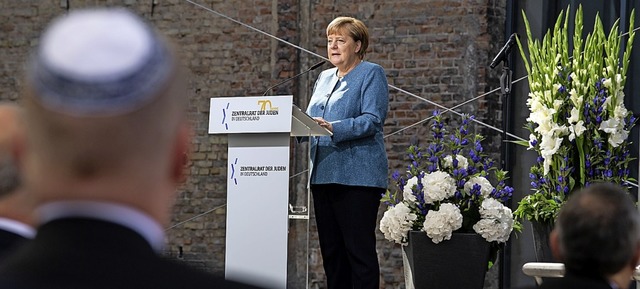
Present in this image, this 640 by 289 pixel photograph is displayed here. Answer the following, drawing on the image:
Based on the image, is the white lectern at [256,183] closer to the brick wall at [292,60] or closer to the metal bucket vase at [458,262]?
the metal bucket vase at [458,262]

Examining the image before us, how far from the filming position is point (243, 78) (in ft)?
24.6

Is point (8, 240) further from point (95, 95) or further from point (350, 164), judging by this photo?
point (350, 164)

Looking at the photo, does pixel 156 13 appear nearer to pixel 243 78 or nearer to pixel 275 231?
pixel 243 78

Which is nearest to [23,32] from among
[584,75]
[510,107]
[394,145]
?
[394,145]

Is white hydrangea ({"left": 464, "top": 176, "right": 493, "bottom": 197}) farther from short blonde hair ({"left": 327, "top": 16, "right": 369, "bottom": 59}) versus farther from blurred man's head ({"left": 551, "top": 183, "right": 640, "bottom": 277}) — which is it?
blurred man's head ({"left": 551, "top": 183, "right": 640, "bottom": 277})

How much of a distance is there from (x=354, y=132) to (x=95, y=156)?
3.69m

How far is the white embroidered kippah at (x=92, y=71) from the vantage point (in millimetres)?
712

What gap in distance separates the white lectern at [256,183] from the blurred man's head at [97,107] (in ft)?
12.4

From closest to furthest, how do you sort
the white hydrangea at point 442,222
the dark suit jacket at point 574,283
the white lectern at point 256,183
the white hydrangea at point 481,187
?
the dark suit jacket at point 574,283
the white lectern at point 256,183
the white hydrangea at point 442,222
the white hydrangea at point 481,187

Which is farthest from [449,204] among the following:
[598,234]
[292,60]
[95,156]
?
[95,156]

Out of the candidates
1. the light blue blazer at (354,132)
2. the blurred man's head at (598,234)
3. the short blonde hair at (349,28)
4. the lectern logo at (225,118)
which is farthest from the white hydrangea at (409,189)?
the blurred man's head at (598,234)

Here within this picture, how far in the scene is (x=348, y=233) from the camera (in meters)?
4.36

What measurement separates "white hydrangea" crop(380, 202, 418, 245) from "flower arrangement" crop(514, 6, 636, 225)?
486 millimetres

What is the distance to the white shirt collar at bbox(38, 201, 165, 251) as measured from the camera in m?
0.72
